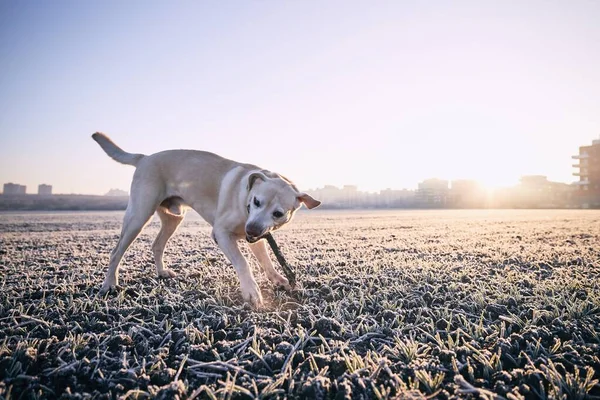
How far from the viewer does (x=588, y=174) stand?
65.0m

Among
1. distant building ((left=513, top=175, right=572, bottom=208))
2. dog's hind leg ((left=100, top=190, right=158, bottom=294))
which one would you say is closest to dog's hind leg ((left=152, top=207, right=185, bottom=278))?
dog's hind leg ((left=100, top=190, right=158, bottom=294))

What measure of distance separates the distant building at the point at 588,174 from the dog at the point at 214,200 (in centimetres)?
7857

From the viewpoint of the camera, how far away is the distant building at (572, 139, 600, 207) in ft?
205

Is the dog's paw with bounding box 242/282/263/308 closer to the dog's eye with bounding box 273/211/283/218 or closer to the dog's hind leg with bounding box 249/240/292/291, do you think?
the dog's hind leg with bounding box 249/240/292/291

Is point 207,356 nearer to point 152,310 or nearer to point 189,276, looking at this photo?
point 152,310

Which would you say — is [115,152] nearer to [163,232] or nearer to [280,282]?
[163,232]

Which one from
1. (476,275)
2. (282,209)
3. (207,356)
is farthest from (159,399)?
(476,275)

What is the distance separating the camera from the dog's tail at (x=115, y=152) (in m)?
4.89

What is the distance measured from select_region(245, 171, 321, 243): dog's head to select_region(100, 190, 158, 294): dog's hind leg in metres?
1.51

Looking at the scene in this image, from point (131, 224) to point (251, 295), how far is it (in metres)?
2.09

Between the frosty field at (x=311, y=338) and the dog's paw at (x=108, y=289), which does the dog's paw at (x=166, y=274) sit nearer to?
the frosty field at (x=311, y=338)

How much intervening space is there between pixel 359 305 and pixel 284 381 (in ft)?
4.90

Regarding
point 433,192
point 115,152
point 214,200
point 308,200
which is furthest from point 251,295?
point 433,192

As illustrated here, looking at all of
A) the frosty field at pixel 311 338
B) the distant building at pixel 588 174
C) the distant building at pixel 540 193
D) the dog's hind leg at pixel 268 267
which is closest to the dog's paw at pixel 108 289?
the frosty field at pixel 311 338
